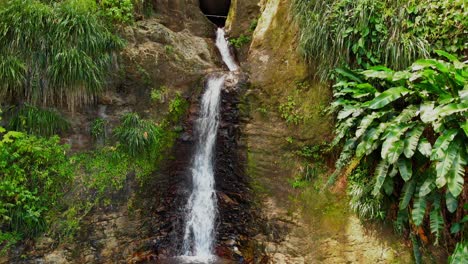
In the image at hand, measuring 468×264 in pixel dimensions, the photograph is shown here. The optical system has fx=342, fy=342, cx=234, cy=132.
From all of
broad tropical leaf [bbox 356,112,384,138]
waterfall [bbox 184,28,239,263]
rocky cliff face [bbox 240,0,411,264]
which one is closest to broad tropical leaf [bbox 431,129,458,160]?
broad tropical leaf [bbox 356,112,384,138]

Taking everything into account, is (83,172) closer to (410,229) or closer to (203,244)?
(203,244)

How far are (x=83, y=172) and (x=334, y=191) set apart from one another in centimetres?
443

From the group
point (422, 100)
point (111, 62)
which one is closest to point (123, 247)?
point (111, 62)

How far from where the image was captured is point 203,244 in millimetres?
6078

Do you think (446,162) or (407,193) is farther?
(407,193)

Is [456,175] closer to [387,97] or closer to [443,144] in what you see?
[443,144]

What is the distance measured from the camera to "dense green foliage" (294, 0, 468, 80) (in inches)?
210

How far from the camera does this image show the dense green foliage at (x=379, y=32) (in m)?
5.34

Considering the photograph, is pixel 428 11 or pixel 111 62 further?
pixel 111 62

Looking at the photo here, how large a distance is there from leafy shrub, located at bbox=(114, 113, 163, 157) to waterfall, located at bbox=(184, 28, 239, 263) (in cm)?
85

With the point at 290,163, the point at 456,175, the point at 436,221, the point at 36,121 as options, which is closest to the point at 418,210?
the point at 436,221

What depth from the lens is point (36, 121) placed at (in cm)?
600

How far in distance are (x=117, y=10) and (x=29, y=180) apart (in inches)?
151

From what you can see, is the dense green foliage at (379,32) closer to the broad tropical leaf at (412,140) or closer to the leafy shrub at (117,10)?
the broad tropical leaf at (412,140)
